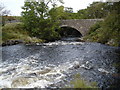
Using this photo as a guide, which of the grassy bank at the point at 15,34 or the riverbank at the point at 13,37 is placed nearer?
the riverbank at the point at 13,37

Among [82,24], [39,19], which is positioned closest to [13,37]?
[39,19]

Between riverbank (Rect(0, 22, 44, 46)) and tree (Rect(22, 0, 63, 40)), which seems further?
tree (Rect(22, 0, 63, 40))

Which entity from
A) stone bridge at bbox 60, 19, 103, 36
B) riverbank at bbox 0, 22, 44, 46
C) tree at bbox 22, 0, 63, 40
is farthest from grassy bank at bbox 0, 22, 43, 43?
stone bridge at bbox 60, 19, 103, 36

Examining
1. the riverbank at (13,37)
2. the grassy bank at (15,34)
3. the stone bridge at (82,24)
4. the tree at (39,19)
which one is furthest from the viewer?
the stone bridge at (82,24)

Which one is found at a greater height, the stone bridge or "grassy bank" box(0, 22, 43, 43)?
the stone bridge

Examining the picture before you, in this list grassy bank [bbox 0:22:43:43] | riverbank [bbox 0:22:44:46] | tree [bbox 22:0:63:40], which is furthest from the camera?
tree [bbox 22:0:63:40]

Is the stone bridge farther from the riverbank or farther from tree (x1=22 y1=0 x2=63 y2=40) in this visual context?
the riverbank

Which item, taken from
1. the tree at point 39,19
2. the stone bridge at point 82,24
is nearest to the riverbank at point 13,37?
the tree at point 39,19

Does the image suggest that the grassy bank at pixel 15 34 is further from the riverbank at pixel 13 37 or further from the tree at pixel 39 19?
the tree at pixel 39 19

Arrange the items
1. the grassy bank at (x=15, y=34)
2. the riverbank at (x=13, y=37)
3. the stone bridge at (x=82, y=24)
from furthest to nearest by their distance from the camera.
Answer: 1. the stone bridge at (x=82, y=24)
2. the grassy bank at (x=15, y=34)
3. the riverbank at (x=13, y=37)

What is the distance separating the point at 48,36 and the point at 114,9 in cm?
1670

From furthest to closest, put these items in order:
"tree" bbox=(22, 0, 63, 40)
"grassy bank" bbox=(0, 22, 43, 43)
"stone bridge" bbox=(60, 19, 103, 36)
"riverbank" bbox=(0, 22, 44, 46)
→ "stone bridge" bbox=(60, 19, 103, 36)
"tree" bbox=(22, 0, 63, 40)
"grassy bank" bbox=(0, 22, 43, 43)
"riverbank" bbox=(0, 22, 44, 46)

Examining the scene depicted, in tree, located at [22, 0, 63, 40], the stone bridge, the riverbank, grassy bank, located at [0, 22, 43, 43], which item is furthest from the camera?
the stone bridge

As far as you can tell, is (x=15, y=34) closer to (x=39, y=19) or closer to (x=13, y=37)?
(x=13, y=37)
